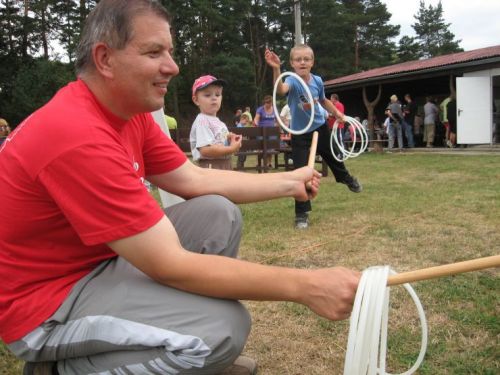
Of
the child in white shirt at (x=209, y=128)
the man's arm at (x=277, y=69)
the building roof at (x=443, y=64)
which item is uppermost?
the building roof at (x=443, y=64)

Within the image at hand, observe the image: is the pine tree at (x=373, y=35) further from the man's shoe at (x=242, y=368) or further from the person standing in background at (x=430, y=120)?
the man's shoe at (x=242, y=368)

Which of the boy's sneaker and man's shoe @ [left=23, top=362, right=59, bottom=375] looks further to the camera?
the boy's sneaker

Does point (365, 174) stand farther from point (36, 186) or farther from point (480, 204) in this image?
point (36, 186)

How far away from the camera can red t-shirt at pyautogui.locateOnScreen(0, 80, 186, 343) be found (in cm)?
140

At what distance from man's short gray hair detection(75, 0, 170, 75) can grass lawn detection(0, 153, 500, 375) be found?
1.48 metres

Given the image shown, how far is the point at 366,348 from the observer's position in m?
1.54

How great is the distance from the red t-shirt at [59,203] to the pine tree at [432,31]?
5621 cm

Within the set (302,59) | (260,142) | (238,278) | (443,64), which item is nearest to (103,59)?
(238,278)

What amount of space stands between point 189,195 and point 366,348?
1.11m

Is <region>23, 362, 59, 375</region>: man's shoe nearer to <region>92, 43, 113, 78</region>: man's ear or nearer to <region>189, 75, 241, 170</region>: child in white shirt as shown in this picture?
<region>92, 43, 113, 78</region>: man's ear

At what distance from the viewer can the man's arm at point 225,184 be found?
229 cm

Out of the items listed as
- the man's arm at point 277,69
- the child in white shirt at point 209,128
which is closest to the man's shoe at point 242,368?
the child in white shirt at point 209,128

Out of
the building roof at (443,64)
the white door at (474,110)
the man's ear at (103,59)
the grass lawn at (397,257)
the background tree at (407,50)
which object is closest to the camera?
the man's ear at (103,59)

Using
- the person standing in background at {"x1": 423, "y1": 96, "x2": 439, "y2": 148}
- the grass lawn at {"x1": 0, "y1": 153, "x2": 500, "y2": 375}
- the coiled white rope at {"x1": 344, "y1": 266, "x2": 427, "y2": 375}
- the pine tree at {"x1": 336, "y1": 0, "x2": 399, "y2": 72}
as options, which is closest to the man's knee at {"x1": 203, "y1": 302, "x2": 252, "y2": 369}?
the coiled white rope at {"x1": 344, "y1": 266, "x2": 427, "y2": 375}
